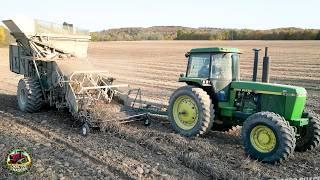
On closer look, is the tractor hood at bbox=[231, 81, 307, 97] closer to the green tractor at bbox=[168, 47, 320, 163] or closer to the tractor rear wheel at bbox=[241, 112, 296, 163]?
the green tractor at bbox=[168, 47, 320, 163]

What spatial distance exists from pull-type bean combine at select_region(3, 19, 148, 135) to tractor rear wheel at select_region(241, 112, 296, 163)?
352cm

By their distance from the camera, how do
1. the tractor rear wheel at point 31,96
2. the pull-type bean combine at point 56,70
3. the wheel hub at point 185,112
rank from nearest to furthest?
the wheel hub at point 185,112 < the pull-type bean combine at point 56,70 < the tractor rear wheel at point 31,96

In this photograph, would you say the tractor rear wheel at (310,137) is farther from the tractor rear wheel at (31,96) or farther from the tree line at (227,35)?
the tree line at (227,35)

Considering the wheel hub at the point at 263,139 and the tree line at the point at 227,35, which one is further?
the tree line at the point at 227,35

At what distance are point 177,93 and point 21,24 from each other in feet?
16.0

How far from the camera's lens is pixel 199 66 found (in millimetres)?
8430

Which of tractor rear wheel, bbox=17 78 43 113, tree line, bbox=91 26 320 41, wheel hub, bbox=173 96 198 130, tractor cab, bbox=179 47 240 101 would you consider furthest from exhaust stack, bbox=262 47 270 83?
tree line, bbox=91 26 320 41

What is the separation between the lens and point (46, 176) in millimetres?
5730

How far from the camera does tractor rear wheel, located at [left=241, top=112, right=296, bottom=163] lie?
21.2ft

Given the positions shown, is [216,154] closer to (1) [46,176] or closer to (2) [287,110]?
(2) [287,110]

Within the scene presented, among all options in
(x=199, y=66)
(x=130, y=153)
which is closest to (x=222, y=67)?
(x=199, y=66)

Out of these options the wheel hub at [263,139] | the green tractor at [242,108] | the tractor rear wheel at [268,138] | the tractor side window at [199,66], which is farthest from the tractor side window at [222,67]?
the wheel hub at [263,139]

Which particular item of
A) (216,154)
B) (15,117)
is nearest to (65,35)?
(15,117)

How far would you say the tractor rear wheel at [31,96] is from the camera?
10.3 meters
